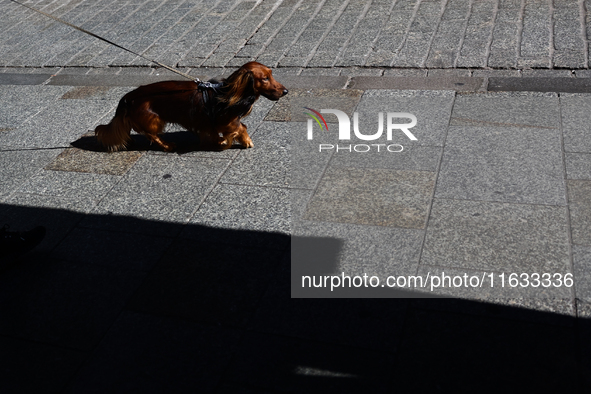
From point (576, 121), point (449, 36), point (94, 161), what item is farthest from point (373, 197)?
point (449, 36)

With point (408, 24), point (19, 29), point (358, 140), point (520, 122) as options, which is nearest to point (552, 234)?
point (520, 122)

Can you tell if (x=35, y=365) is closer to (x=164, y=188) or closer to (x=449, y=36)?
(x=164, y=188)

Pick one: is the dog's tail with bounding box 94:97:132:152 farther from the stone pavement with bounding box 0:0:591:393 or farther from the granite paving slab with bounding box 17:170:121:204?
the granite paving slab with bounding box 17:170:121:204

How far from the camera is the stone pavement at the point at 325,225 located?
3.31 metres

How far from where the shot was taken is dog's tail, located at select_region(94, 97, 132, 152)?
5441 mm

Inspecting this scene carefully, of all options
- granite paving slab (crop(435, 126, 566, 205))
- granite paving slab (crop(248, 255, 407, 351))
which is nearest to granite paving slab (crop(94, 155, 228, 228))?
granite paving slab (crop(248, 255, 407, 351))

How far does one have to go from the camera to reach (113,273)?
4129 millimetres

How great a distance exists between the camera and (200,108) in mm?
5172

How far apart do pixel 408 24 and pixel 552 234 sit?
4406 mm

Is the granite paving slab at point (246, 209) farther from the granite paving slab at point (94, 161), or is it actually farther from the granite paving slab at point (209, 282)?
the granite paving slab at point (94, 161)

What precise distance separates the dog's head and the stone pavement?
0.63 metres

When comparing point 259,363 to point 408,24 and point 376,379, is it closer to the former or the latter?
point 376,379

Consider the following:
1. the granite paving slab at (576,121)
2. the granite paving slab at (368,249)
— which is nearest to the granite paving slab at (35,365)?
the granite paving slab at (368,249)

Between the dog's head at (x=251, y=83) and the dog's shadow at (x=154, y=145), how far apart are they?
72cm
